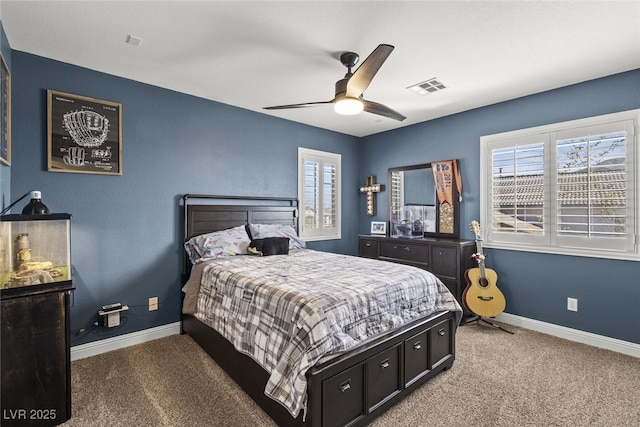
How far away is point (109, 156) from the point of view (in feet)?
10.0

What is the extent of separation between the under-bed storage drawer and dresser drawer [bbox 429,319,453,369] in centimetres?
81

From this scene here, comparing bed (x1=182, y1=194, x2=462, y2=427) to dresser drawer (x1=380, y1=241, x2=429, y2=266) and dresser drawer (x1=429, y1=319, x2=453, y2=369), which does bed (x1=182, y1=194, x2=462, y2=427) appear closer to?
dresser drawer (x1=429, y1=319, x2=453, y2=369)

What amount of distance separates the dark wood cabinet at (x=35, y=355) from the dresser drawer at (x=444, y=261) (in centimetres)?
365

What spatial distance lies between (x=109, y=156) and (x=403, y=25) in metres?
2.94

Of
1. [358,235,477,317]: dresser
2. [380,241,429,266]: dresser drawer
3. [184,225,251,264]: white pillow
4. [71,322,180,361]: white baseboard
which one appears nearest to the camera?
[71,322,180,361]: white baseboard

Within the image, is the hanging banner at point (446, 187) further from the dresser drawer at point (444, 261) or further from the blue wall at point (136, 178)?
the blue wall at point (136, 178)

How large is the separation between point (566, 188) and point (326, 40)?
2931mm

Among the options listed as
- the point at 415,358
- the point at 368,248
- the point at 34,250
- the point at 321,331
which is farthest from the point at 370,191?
the point at 34,250

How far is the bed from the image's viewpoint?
1.77m

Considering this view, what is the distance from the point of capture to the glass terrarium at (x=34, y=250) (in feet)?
6.32

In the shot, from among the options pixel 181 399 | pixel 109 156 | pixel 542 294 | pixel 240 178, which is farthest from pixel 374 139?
pixel 181 399

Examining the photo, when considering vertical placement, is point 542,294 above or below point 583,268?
below

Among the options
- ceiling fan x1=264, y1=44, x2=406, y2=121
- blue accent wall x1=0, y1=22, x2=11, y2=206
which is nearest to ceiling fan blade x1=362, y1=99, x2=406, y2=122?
ceiling fan x1=264, y1=44, x2=406, y2=121

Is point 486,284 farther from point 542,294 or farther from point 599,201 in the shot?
point 599,201
